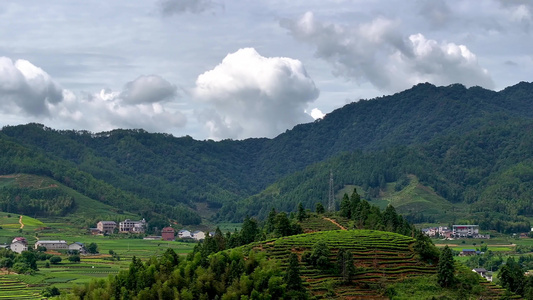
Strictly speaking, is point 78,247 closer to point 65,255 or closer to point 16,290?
point 65,255

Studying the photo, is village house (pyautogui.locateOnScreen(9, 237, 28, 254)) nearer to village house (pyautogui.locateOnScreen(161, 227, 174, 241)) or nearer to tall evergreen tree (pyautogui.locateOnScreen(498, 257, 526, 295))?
village house (pyautogui.locateOnScreen(161, 227, 174, 241))

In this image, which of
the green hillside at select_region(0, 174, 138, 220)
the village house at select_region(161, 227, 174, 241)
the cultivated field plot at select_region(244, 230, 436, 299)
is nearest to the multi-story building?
the village house at select_region(161, 227, 174, 241)

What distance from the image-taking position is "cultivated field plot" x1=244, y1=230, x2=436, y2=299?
66.9m

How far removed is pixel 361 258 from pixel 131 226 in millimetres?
110913

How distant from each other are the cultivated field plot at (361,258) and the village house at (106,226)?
94570 millimetres

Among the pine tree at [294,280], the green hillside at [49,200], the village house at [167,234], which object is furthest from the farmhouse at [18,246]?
the pine tree at [294,280]

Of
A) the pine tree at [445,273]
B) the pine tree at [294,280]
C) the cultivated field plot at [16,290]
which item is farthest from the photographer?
the cultivated field plot at [16,290]

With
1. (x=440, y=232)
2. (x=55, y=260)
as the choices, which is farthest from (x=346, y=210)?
(x=440, y=232)

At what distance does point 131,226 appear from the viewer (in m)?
175

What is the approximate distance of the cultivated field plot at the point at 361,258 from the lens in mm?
66875

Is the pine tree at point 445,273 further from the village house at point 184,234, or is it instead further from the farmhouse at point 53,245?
the village house at point 184,234

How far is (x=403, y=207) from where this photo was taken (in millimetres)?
190625

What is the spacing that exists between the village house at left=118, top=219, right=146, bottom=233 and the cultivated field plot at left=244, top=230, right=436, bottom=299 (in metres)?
100

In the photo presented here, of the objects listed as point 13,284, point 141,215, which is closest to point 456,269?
point 13,284
